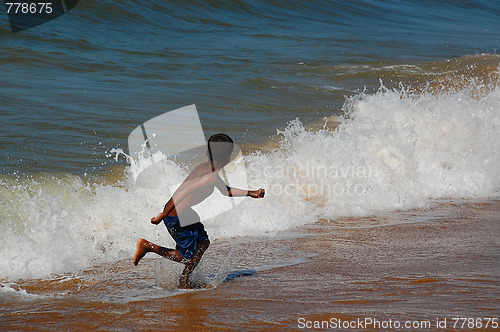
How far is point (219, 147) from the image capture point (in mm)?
4293

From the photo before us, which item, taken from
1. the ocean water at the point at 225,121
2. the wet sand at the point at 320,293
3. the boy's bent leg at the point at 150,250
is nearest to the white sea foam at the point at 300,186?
the ocean water at the point at 225,121

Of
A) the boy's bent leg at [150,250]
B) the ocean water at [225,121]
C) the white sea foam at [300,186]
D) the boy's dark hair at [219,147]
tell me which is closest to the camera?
the boy's dark hair at [219,147]

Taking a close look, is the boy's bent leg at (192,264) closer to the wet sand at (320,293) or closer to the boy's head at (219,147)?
the wet sand at (320,293)

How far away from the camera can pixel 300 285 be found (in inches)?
179

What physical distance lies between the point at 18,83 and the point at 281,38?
33.5ft

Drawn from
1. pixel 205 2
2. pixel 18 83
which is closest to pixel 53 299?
pixel 18 83

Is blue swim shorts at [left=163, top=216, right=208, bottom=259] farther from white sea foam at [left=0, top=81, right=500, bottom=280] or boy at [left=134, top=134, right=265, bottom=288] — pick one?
white sea foam at [left=0, top=81, right=500, bottom=280]

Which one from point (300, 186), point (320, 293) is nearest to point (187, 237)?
point (320, 293)

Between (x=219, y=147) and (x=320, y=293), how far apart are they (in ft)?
3.77

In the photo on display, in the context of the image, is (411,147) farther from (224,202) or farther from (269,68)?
(269,68)

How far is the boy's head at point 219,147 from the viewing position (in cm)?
428

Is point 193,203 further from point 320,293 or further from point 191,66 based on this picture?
point 191,66

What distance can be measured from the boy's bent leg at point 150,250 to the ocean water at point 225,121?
105cm

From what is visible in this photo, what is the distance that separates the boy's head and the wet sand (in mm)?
893
